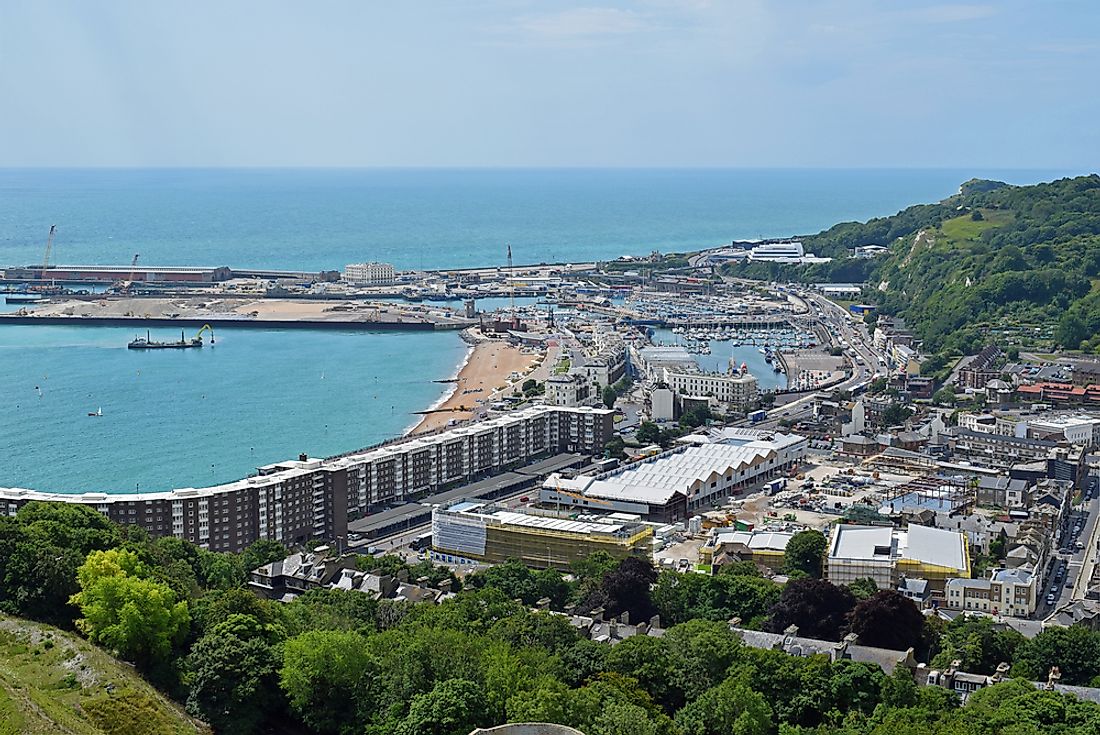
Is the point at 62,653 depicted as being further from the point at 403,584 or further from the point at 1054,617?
the point at 1054,617

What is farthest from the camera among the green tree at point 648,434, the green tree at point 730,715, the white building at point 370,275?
the white building at point 370,275

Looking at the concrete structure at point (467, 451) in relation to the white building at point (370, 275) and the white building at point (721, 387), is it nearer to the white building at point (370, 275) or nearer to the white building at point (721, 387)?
the white building at point (721, 387)

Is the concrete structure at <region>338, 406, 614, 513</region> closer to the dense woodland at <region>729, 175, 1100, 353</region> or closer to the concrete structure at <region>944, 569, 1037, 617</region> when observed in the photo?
the concrete structure at <region>944, 569, 1037, 617</region>

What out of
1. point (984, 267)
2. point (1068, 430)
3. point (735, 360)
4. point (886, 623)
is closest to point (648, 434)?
point (1068, 430)

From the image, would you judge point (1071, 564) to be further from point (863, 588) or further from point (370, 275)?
point (370, 275)

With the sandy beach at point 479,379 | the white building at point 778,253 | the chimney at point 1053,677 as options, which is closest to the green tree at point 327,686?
the chimney at point 1053,677
